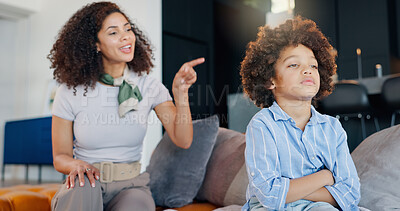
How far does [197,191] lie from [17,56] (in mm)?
4887

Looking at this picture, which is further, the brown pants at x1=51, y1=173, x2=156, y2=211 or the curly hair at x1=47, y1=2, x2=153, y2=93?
the curly hair at x1=47, y1=2, x2=153, y2=93

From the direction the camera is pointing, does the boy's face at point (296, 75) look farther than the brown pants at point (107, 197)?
No

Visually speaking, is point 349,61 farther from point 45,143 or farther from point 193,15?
point 45,143

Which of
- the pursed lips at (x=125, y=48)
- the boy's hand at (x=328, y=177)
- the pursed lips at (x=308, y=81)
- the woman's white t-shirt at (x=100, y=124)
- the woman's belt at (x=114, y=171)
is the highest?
the pursed lips at (x=125, y=48)

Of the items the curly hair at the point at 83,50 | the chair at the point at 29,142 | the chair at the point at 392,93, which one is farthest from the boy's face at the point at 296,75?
the chair at the point at 29,142

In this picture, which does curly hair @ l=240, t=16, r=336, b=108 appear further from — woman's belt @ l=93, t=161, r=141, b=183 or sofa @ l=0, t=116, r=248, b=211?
woman's belt @ l=93, t=161, r=141, b=183

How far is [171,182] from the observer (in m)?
1.65

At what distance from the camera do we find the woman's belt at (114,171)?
4.32ft

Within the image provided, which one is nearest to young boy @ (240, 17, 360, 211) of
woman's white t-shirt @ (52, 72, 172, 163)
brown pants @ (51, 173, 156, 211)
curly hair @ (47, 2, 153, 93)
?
brown pants @ (51, 173, 156, 211)

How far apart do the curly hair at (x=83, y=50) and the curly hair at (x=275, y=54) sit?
1.89ft

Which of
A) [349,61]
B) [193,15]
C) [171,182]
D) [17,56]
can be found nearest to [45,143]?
[17,56]

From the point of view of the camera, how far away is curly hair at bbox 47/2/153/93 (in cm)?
149

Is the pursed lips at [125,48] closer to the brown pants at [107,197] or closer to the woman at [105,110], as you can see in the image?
the woman at [105,110]

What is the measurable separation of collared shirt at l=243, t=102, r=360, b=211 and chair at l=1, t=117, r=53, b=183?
352 centimetres
